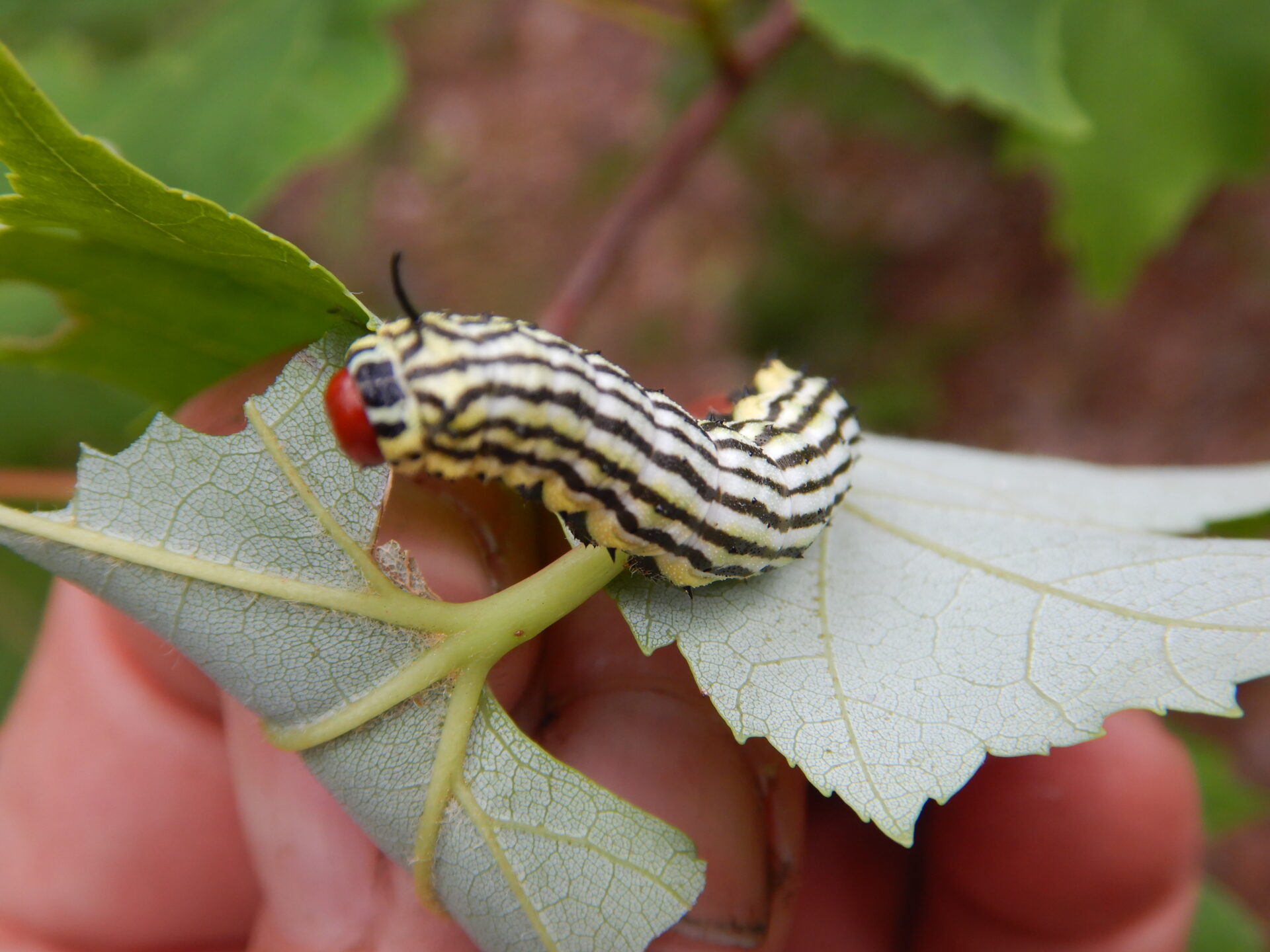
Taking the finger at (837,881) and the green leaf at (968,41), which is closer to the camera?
the green leaf at (968,41)

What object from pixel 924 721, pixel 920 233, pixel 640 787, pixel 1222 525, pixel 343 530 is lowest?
pixel 920 233

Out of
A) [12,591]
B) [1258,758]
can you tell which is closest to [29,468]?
[12,591]

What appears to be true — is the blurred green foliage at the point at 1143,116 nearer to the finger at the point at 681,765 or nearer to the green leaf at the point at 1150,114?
the green leaf at the point at 1150,114

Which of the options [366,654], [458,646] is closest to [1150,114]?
[458,646]

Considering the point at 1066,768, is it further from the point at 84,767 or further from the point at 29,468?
the point at 29,468

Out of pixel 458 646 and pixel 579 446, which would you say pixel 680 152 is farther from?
pixel 458 646

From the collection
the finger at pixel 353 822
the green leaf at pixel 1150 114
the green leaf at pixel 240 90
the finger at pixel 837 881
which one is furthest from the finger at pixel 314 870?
the green leaf at pixel 1150 114
